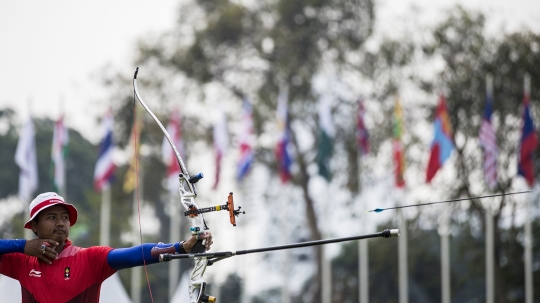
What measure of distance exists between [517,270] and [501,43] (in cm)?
810

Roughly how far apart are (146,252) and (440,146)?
20.9 m

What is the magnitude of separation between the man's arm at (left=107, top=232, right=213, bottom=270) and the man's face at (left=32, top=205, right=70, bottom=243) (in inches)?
13.4

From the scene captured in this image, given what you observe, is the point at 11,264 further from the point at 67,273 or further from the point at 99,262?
the point at 99,262

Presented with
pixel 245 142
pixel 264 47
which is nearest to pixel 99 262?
pixel 245 142

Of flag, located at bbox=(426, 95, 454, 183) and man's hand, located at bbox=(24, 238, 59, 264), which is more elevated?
flag, located at bbox=(426, 95, 454, 183)

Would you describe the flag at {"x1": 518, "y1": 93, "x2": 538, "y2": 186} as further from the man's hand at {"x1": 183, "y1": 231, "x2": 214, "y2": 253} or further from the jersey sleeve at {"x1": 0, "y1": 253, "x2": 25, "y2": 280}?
the jersey sleeve at {"x1": 0, "y1": 253, "x2": 25, "y2": 280}

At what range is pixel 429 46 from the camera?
35781 mm

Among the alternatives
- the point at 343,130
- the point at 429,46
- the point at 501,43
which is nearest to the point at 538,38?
the point at 501,43

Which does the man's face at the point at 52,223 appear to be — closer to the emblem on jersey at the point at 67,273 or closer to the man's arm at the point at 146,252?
the emblem on jersey at the point at 67,273

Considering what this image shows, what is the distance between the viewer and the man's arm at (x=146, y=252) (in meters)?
5.88

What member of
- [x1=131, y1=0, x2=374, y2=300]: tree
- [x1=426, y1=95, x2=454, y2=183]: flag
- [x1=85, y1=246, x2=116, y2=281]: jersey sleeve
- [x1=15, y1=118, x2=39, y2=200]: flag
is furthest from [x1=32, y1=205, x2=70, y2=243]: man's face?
[x1=131, y1=0, x2=374, y2=300]: tree

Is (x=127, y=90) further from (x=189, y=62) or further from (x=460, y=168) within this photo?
(x=460, y=168)

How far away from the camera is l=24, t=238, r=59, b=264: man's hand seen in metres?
5.96

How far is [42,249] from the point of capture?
5.95 meters
